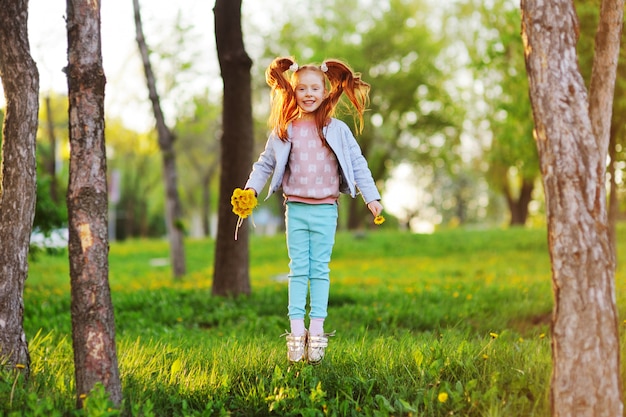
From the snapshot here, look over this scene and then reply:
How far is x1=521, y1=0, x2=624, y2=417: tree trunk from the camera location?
333 centimetres

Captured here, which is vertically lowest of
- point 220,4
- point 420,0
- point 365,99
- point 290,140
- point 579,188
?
point 579,188

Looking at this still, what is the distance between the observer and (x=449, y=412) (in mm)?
3715

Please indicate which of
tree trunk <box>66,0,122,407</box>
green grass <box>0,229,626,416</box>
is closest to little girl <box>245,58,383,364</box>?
green grass <box>0,229,626,416</box>

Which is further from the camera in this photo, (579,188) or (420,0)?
(420,0)

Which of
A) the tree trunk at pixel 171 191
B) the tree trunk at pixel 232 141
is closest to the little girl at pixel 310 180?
the tree trunk at pixel 232 141

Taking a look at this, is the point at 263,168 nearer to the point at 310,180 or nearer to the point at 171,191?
the point at 310,180

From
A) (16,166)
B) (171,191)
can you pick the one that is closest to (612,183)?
(171,191)

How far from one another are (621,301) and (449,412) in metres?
3.42

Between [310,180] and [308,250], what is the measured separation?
1.48 ft

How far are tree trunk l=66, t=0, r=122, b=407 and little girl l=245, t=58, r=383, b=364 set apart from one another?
1.06 meters

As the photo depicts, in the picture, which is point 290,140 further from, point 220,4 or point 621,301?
point 220,4

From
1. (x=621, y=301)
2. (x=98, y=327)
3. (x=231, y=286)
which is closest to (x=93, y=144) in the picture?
(x=98, y=327)

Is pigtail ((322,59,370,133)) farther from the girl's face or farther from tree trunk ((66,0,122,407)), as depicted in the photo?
tree trunk ((66,0,122,407))

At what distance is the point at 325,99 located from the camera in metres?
4.74
